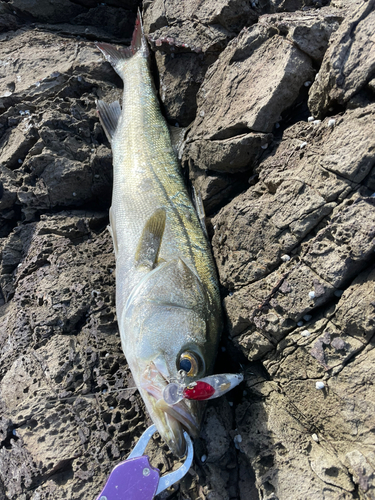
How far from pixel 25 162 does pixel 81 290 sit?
1.94 meters

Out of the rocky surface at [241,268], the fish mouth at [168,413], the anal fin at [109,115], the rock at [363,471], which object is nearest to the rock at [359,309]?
the rocky surface at [241,268]

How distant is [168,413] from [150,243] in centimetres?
145

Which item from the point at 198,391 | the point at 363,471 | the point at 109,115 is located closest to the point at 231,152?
the point at 109,115

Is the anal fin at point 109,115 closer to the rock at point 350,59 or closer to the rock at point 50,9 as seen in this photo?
the rock at point 50,9

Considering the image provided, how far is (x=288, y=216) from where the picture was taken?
2643mm

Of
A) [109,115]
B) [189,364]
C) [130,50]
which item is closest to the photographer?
[189,364]

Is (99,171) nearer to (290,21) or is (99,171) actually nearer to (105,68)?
(105,68)

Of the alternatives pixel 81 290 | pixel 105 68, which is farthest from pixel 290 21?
pixel 81 290

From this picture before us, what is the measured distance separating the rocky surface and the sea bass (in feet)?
0.84

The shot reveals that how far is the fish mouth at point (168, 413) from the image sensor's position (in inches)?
91.7

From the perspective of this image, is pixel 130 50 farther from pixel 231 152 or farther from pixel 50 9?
pixel 231 152

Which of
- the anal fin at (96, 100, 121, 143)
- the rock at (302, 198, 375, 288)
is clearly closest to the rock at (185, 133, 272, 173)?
the rock at (302, 198, 375, 288)

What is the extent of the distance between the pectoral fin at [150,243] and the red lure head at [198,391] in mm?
1132

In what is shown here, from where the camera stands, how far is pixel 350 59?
103 inches
